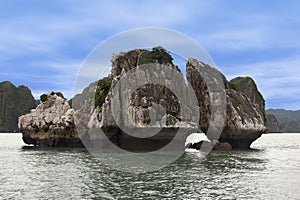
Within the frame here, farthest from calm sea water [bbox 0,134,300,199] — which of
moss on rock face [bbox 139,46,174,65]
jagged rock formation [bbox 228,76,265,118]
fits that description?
jagged rock formation [bbox 228,76,265,118]

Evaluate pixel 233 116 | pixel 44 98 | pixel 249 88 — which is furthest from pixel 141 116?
pixel 249 88

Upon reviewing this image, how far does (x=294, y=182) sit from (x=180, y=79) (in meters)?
37.0

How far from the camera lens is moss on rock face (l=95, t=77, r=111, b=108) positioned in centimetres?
6412

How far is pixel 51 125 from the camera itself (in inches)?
2633

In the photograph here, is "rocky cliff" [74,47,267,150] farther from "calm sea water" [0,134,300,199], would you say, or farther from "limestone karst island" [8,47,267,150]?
"calm sea water" [0,134,300,199]

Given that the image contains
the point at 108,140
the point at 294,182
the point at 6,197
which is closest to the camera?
the point at 6,197

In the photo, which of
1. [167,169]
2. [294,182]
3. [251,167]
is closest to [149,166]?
[167,169]

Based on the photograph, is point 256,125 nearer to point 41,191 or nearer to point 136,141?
point 136,141

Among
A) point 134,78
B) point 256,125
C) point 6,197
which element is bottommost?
point 6,197

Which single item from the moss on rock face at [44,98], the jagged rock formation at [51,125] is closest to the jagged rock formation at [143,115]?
the jagged rock formation at [51,125]

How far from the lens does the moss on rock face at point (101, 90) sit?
210 ft

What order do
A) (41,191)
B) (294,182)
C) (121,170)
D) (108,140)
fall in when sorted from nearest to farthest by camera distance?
(41,191) → (294,182) → (121,170) → (108,140)

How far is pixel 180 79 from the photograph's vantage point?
6269cm

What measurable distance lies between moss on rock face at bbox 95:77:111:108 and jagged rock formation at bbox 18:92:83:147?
6.04 m
